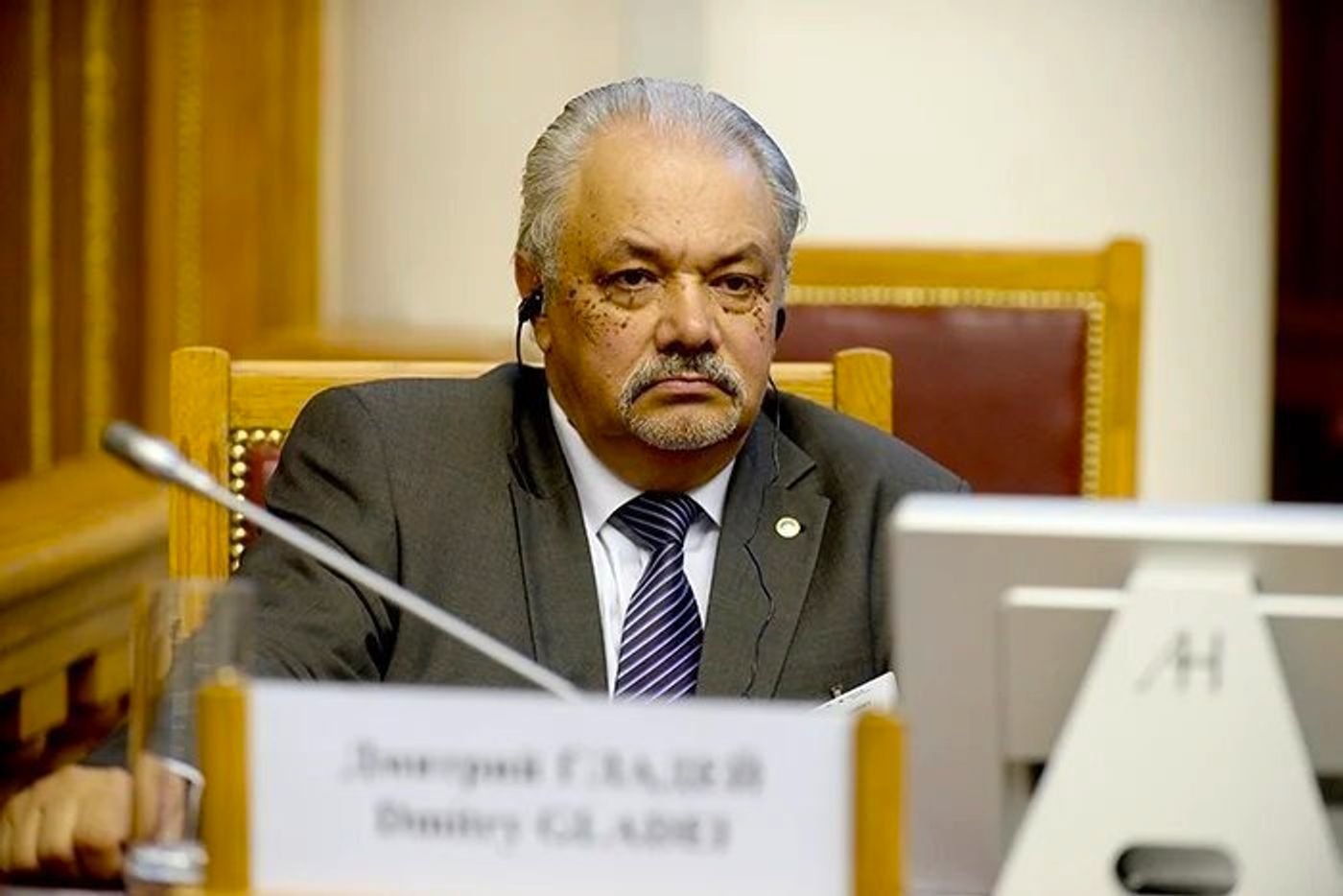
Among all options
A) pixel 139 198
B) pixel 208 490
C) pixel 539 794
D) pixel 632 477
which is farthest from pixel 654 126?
pixel 139 198

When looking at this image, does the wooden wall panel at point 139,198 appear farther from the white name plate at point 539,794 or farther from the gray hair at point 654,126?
the white name plate at point 539,794

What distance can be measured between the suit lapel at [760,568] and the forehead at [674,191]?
8.4 inches

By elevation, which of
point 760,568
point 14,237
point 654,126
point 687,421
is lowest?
point 760,568

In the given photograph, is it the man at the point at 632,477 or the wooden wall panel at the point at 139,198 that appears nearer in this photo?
the man at the point at 632,477

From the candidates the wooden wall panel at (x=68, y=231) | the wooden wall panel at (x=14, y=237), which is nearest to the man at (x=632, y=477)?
the wooden wall panel at (x=14, y=237)

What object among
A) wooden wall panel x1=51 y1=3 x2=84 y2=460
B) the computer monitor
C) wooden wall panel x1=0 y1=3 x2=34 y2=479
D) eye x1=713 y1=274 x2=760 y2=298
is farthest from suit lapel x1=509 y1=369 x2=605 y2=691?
wooden wall panel x1=51 y1=3 x2=84 y2=460

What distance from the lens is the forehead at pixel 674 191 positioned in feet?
7.75

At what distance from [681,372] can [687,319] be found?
50 mm

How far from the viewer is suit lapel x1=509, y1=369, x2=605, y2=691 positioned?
231cm

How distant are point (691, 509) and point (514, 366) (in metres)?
0.25

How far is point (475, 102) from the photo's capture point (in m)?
5.38

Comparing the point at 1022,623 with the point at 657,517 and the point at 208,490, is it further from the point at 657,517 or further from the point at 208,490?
the point at 657,517

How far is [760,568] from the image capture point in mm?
2363

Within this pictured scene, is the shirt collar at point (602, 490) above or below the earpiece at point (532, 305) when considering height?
below
